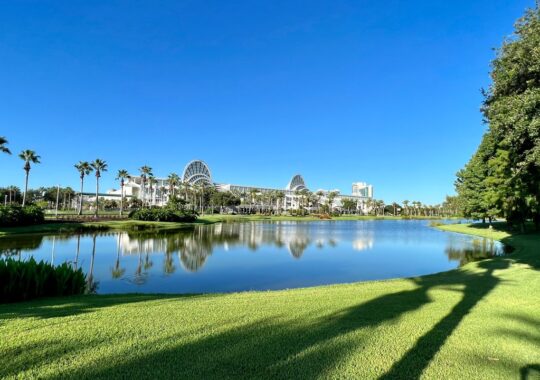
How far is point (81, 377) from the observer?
13.1 feet

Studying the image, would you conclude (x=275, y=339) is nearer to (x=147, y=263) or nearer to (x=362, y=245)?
(x=147, y=263)

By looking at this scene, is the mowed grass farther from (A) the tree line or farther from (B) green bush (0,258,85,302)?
(A) the tree line

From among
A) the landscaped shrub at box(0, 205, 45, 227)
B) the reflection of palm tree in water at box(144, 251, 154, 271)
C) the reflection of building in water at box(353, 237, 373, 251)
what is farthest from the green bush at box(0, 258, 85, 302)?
the landscaped shrub at box(0, 205, 45, 227)

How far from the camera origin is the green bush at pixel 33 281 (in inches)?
341

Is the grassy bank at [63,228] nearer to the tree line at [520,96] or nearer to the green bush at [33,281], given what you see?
the green bush at [33,281]

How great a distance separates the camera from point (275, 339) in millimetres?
5293

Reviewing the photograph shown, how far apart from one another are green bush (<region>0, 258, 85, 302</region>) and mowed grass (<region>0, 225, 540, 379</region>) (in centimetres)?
121

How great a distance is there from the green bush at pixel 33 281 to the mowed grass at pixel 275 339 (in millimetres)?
1205

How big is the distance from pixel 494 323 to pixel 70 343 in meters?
7.09

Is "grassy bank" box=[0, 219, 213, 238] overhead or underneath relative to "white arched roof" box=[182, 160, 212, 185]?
underneath

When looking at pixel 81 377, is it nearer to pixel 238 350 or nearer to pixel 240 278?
pixel 238 350

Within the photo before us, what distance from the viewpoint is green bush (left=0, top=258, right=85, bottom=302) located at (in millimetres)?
8672

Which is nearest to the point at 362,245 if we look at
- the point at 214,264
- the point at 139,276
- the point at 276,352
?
the point at 214,264

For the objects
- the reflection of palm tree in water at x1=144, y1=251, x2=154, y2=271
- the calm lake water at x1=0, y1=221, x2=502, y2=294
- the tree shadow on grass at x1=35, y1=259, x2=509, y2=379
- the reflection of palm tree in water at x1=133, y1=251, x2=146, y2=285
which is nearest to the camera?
the tree shadow on grass at x1=35, y1=259, x2=509, y2=379
